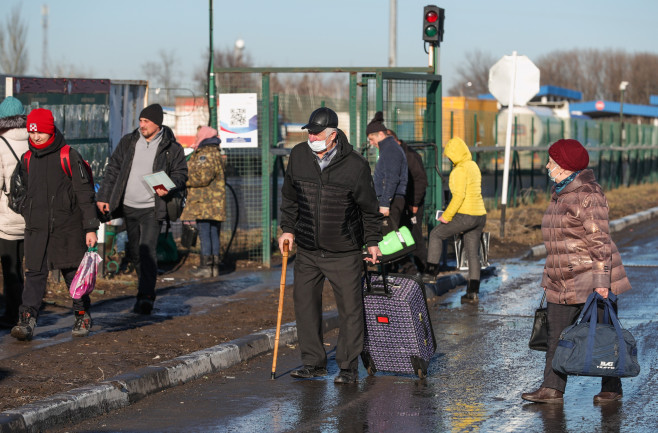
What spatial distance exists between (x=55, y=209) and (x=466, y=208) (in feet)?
15.3

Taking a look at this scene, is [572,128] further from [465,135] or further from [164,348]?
[164,348]

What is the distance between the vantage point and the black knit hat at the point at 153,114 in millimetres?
9547

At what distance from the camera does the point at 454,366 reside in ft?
26.4

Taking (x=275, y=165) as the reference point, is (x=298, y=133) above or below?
above

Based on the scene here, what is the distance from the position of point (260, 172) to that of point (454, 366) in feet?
22.9

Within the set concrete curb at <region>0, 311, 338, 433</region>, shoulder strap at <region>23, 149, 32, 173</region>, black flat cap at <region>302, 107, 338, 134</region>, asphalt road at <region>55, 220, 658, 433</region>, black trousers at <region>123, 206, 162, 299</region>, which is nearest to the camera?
concrete curb at <region>0, 311, 338, 433</region>

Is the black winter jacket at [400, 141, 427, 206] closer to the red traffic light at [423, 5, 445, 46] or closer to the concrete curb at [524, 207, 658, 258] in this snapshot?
the red traffic light at [423, 5, 445, 46]

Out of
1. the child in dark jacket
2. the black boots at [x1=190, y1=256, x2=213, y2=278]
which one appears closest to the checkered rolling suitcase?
the child in dark jacket

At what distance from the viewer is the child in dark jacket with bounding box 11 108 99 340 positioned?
27.6 ft

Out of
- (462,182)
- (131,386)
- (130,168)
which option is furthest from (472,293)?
(131,386)

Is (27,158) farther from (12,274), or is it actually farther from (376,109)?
(376,109)

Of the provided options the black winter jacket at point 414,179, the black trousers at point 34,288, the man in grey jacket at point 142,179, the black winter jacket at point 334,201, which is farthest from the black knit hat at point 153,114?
the black winter jacket at point 414,179

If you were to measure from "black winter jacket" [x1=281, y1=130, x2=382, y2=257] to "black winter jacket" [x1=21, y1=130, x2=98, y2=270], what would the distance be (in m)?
2.10

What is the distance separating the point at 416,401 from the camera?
6848mm
